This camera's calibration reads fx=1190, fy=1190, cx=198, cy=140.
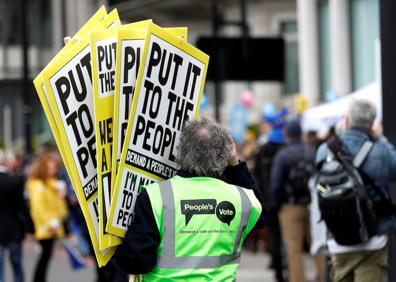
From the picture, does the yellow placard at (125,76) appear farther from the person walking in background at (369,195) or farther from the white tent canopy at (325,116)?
the white tent canopy at (325,116)

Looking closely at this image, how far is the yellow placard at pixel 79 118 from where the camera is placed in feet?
18.8

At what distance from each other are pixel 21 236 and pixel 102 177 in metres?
7.74

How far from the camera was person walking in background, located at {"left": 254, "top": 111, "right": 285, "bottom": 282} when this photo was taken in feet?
45.0

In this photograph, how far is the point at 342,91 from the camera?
26281 mm

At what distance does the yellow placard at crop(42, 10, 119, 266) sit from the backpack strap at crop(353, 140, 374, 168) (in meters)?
2.96

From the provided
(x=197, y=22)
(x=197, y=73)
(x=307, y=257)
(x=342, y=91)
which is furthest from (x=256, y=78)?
(x=197, y=22)

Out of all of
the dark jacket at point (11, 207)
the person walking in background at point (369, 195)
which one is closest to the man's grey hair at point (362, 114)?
the person walking in background at point (369, 195)

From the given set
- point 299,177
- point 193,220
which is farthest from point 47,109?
point 299,177

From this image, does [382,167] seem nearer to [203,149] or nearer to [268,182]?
[203,149]

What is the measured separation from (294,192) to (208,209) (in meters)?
7.28

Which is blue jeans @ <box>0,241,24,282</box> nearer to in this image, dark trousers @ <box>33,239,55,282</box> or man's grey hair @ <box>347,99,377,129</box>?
dark trousers @ <box>33,239,55,282</box>

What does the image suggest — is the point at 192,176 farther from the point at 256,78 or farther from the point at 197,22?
the point at 197,22

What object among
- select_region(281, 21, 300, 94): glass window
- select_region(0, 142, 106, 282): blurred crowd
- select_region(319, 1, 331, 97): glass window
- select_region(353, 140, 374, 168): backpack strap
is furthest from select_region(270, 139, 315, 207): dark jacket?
select_region(281, 21, 300, 94): glass window

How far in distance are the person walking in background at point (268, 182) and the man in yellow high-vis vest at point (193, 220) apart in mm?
7164
